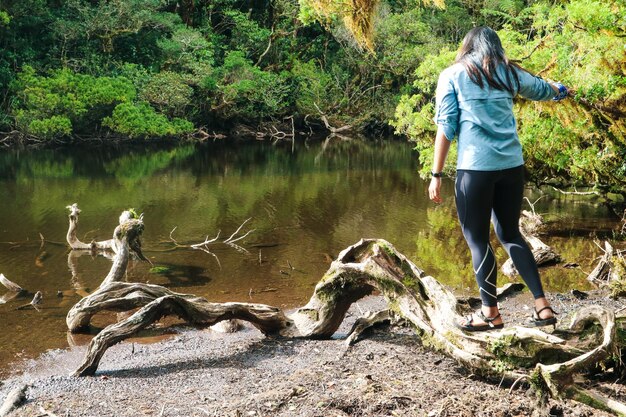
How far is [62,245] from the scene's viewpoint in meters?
12.9

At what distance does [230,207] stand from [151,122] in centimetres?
1913

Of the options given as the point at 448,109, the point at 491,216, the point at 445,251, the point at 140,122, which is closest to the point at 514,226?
the point at 491,216

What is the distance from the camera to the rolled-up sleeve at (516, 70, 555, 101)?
14.4 ft

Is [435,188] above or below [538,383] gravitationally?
above

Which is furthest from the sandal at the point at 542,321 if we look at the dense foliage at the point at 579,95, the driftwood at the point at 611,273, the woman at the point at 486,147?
the dense foliage at the point at 579,95

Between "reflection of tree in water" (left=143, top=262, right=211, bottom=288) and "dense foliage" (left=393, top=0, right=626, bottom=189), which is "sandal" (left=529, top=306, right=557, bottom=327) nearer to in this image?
"dense foliage" (left=393, top=0, right=626, bottom=189)

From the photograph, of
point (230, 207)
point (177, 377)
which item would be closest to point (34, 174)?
point (230, 207)

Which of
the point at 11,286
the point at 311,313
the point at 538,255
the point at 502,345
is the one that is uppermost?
the point at 502,345

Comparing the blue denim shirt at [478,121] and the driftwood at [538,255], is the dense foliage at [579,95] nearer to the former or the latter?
the driftwood at [538,255]

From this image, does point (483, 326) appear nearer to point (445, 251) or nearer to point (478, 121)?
point (478, 121)

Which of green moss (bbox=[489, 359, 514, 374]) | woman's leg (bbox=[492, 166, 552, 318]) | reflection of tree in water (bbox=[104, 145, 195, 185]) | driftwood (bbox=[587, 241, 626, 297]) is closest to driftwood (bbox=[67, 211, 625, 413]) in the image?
green moss (bbox=[489, 359, 514, 374])

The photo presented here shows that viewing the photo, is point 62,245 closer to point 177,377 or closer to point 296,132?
point 177,377

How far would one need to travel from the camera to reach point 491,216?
4465mm

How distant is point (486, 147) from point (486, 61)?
0.56 m
